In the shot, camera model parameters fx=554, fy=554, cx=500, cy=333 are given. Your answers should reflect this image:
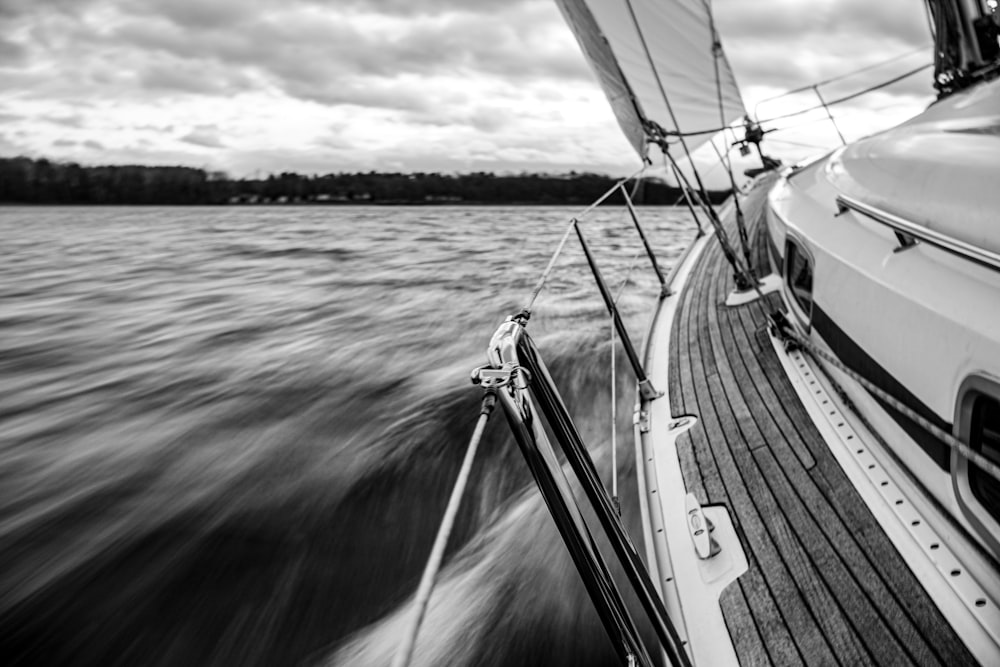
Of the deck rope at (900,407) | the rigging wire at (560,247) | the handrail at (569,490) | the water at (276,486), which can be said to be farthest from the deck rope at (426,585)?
the water at (276,486)

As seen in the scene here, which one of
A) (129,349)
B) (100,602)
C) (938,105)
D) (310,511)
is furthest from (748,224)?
(129,349)

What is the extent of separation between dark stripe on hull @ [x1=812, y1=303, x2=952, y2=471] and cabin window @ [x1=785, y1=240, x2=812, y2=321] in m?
0.32

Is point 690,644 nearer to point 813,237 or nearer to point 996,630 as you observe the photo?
point 996,630

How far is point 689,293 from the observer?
461cm

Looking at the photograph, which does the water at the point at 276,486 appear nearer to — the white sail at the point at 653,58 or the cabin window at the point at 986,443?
the cabin window at the point at 986,443

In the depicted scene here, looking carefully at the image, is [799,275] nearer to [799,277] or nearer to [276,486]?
[799,277]

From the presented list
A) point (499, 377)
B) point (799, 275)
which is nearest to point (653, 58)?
point (799, 275)

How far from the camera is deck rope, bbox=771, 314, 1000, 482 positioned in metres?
1.05

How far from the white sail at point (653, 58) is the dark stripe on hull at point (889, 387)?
2.11m

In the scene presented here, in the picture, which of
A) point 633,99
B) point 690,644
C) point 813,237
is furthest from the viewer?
point 633,99

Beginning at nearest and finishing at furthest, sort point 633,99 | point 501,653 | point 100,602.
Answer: point 501,653, point 100,602, point 633,99

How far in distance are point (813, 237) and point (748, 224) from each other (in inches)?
172

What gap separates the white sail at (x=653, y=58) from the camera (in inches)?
158

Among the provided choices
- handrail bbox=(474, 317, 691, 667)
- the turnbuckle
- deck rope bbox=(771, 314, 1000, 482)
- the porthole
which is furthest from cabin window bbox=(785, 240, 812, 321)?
the turnbuckle
